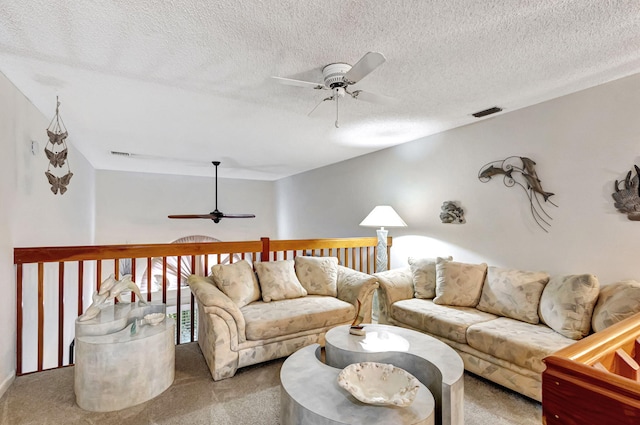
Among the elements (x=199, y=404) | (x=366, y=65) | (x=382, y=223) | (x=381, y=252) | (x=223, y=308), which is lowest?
(x=199, y=404)

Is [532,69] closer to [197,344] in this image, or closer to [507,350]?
[507,350]

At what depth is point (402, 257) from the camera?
435 cm

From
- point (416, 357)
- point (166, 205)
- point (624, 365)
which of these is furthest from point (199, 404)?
point (166, 205)

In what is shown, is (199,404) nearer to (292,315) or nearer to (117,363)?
(117,363)

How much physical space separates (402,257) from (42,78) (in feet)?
14.2

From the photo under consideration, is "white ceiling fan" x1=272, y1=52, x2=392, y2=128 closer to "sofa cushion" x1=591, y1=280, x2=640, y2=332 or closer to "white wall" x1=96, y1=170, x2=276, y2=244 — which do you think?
"sofa cushion" x1=591, y1=280, x2=640, y2=332

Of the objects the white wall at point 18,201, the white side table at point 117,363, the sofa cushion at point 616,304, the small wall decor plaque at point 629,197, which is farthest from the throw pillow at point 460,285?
the white wall at point 18,201

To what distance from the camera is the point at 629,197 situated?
7.69ft

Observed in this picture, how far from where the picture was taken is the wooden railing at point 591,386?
646 millimetres

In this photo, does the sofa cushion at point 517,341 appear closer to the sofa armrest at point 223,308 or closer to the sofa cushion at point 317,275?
the sofa cushion at point 317,275

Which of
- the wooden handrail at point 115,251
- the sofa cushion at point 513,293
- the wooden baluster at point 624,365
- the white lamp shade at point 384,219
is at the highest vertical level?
the white lamp shade at point 384,219

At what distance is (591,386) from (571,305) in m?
2.02

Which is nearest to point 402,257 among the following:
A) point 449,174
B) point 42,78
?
point 449,174

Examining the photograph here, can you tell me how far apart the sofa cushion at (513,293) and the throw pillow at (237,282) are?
2.28 m
